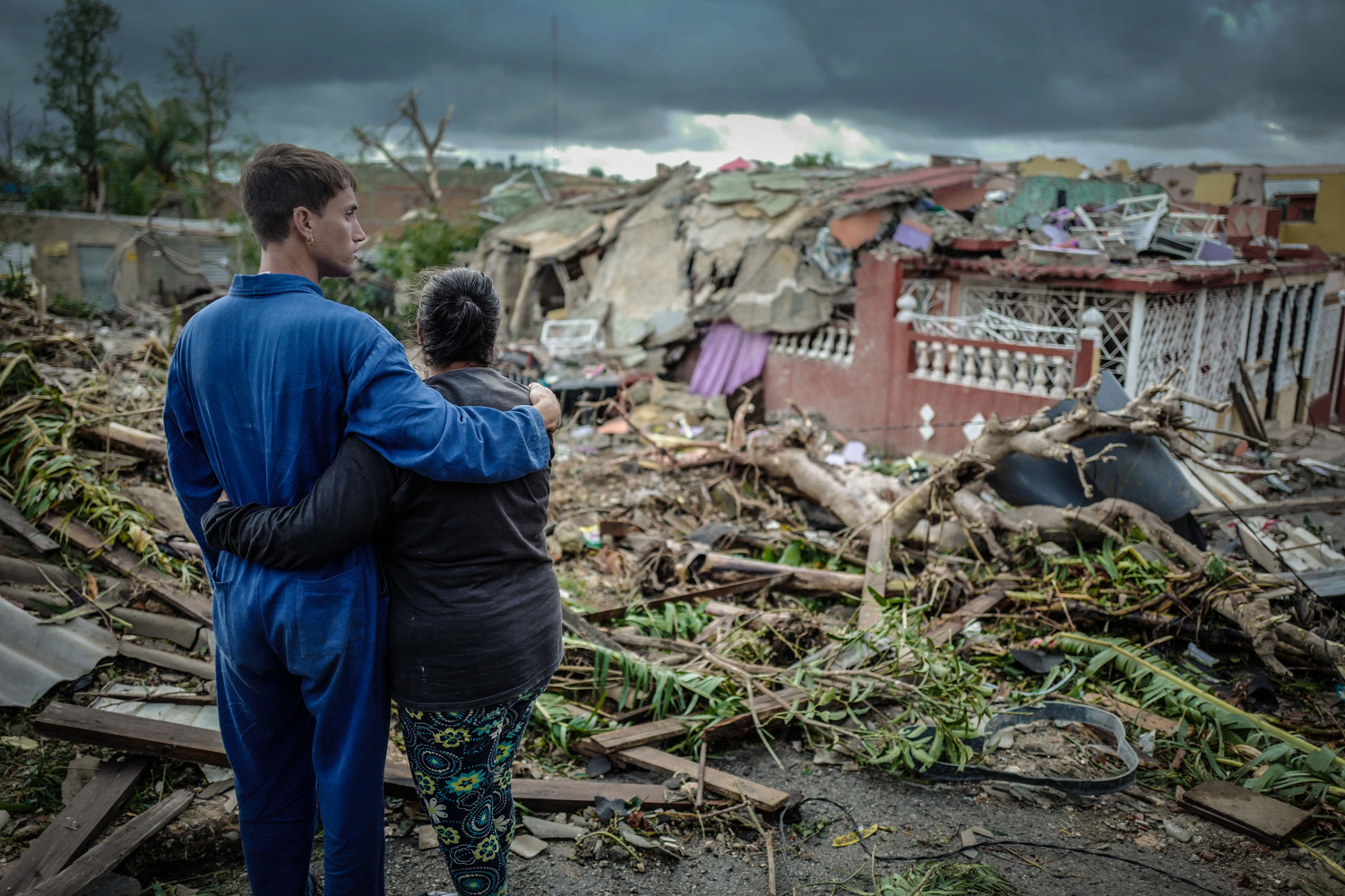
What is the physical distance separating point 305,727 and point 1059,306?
8.25m

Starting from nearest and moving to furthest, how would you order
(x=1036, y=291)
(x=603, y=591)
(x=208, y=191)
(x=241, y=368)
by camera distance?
(x=241, y=368), (x=603, y=591), (x=1036, y=291), (x=208, y=191)

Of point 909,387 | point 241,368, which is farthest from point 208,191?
point 241,368

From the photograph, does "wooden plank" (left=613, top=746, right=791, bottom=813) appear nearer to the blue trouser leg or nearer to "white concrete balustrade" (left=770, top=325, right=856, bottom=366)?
the blue trouser leg

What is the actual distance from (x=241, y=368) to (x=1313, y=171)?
24.3 metres

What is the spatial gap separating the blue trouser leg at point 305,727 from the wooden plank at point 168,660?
1.30 m

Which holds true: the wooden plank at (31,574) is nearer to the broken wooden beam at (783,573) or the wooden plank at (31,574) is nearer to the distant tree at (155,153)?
the broken wooden beam at (783,573)

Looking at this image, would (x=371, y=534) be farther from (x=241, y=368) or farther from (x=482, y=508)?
(x=241, y=368)

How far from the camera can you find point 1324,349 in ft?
41.3

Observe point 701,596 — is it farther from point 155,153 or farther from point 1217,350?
point 155,153

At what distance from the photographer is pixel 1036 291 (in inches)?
333

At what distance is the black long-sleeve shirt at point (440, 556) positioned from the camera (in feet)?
5.29

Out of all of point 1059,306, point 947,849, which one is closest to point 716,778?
point 947,849

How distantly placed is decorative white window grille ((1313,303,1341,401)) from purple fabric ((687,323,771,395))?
8.20 metres

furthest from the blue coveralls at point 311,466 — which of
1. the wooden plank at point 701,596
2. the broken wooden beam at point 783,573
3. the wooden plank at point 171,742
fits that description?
the broken wooden beam at point 783,573
